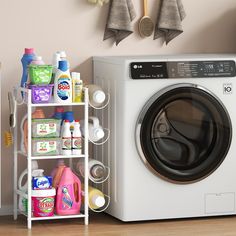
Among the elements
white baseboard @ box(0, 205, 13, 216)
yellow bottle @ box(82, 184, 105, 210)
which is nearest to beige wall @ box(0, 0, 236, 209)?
white baseboard @ box(0, 205, 13, 216)

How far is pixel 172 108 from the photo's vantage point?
3770 millimetres

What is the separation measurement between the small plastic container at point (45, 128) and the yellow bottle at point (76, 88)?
0.49 feet

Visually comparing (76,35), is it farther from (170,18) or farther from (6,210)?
(6,210)

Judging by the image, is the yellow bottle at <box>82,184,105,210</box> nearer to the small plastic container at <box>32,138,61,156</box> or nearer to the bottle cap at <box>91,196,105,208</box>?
the bottle cap at <box>91,196,105,208</box>

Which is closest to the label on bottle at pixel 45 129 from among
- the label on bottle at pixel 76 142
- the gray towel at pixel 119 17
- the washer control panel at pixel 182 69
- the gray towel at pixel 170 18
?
the label on bottle at pixel 76 142

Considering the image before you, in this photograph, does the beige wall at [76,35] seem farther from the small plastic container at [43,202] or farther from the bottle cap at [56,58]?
the small plastic container at [43,202]

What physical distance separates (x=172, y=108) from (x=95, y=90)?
0.39 metres

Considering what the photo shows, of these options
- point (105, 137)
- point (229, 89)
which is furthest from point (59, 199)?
A: point (229, 89)

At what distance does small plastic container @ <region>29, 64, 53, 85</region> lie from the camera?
360cm

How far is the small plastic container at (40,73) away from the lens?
11.8 feet

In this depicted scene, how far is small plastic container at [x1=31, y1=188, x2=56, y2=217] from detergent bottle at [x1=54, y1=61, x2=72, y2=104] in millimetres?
449

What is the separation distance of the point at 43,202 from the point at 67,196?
0.13 meters

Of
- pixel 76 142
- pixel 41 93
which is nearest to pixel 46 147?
pixel 76 142

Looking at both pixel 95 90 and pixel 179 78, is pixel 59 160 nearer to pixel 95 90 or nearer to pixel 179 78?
pixel 95 90
